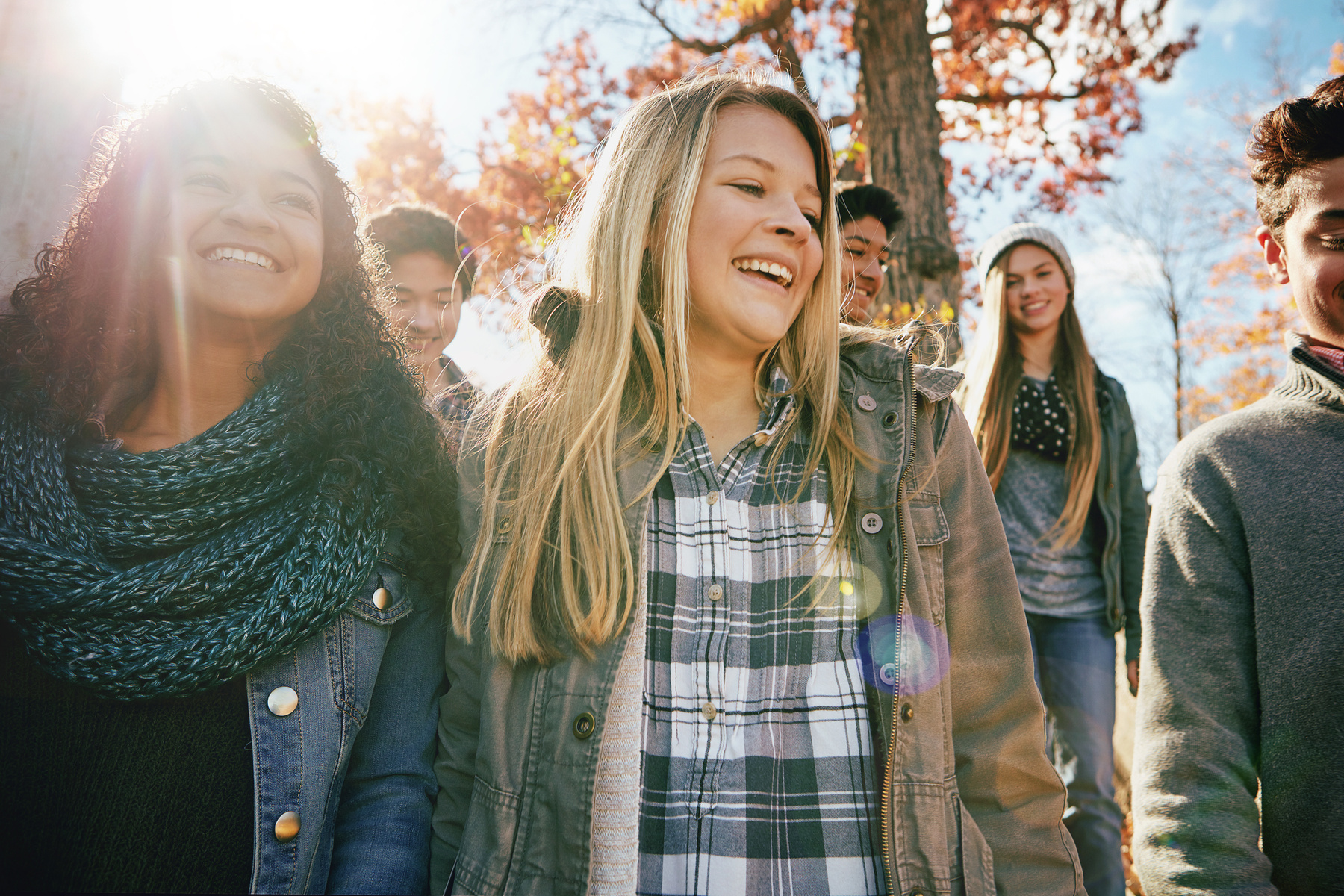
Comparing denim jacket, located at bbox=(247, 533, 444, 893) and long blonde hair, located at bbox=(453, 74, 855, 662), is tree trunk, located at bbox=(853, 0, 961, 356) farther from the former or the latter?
denim jacket, located at bbox=(247, 533, 444, 893)

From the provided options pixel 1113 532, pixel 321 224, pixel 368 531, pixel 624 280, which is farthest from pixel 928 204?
pixel 368 531

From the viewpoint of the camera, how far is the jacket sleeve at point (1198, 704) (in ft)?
4.72

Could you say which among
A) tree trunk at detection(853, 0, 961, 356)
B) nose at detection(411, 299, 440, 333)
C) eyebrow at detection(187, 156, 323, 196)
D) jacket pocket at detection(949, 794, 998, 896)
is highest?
tree trunk at detection(853, 0, 961, 356)

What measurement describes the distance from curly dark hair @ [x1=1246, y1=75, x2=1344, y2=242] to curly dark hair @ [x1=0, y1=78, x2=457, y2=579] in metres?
2.30

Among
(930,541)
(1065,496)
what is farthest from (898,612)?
(1065,496)

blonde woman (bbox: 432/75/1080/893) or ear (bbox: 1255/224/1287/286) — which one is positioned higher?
ear (bbox: 1255/224/1287/286)

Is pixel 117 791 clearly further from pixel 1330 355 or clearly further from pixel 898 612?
pixel 1330 355

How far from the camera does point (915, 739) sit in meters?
1.47

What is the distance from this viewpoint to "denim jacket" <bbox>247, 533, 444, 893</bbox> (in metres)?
1.56

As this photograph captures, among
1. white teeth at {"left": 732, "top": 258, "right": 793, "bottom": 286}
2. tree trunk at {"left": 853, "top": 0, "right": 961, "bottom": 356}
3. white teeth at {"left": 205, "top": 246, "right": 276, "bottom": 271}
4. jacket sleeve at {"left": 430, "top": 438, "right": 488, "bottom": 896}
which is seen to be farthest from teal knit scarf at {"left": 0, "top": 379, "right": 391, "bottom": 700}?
tree trunk at {"left": 853, "top": 0, "right": 961, "bottom": 356}

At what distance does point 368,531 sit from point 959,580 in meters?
1.42

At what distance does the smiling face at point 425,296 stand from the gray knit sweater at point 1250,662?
3.44m

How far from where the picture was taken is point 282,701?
160 centimetres

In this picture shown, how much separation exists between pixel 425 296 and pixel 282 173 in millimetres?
2176
